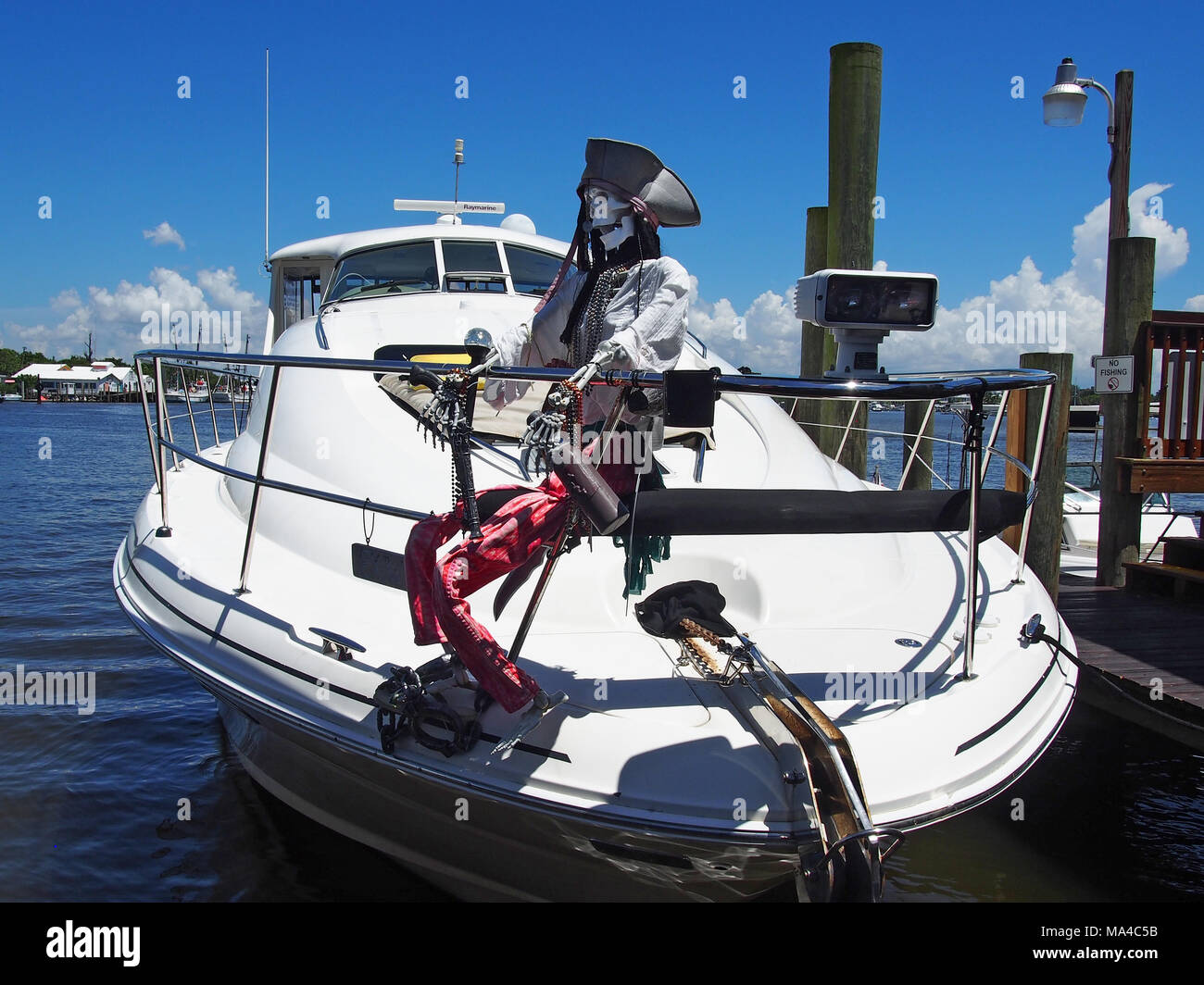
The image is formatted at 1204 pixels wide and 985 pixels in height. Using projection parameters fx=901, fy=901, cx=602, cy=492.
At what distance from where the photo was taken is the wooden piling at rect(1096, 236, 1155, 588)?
6250 mm

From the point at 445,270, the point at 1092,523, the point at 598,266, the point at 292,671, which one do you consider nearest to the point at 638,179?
the point at 598,266

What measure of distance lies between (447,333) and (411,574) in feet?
8.98

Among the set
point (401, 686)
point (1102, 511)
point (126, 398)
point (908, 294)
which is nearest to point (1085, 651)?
point (1102, 511)

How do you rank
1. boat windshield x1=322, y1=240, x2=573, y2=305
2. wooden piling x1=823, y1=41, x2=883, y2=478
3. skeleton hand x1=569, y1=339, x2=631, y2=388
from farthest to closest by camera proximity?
1. wooden piling x1=823, y1=41, x2=883, y2=478
2. boat windshield x1=322, y1=240, x2=573, y2=305
3. skeleton hand x1=569, y1=339, x2=631, y2=388

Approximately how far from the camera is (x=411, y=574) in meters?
2.38

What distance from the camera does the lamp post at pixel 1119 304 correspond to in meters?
6.26

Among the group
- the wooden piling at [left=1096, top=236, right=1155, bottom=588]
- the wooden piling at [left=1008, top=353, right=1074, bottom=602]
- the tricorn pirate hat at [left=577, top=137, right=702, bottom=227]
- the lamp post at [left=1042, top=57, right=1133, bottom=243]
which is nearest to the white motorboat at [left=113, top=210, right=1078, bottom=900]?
the tricorn pirate hat at [left=577, top=137, right=702, bottom=227]

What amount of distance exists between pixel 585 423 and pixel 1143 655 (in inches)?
160

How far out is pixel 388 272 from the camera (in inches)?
230

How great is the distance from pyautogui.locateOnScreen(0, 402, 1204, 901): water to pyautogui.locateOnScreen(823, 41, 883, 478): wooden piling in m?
2.63

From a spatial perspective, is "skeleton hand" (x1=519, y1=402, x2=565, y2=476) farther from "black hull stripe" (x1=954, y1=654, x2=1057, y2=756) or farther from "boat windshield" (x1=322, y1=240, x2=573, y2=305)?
"boat windshield" (x1=322, y1=240, x2=573, y2=305)

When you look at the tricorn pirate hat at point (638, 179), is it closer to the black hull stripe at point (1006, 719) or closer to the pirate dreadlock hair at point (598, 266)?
the pirate dreadlock hair at point (598, 266)

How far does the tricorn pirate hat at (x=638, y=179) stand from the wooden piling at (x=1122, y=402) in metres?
5.00

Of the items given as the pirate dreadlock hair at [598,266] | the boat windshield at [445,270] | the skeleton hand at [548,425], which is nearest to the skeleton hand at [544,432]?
the skeleton hand at [548,425]
